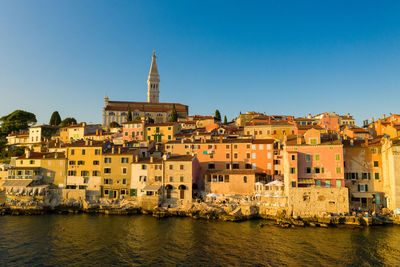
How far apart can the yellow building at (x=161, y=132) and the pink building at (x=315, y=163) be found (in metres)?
36.9

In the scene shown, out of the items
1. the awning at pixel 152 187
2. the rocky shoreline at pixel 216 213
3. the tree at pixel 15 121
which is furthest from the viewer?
the tree at pixel 15 121

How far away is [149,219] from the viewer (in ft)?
145

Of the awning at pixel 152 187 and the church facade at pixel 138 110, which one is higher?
the church facade at pixel 138 110

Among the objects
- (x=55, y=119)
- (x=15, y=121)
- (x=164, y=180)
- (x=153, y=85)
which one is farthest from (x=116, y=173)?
(x=153, y=85)

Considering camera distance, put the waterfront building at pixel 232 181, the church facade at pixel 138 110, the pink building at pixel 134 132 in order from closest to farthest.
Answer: the waterfront building at pixel 232 181, the pink building at pixel 134 132, the church facade at pixel 138 110

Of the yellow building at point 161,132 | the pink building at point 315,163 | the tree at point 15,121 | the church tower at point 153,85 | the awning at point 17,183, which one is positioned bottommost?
the awning at point 17,183

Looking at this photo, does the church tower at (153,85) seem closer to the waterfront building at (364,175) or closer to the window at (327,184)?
the waterfront building at (364,175)

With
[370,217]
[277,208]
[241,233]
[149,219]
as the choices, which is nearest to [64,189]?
[149,219]

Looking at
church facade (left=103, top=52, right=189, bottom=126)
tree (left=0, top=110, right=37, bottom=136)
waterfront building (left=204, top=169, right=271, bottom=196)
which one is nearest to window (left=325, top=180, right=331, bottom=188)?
waterfront building (left=204, top=169, right=271, bottom=196)

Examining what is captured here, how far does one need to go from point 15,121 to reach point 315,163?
100827 mm

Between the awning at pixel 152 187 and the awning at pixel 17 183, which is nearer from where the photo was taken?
the awning at pixel 152 187

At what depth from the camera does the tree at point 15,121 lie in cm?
9762

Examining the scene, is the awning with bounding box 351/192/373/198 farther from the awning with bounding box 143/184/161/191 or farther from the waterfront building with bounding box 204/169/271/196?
the awning with bounding box 143/184/161/191

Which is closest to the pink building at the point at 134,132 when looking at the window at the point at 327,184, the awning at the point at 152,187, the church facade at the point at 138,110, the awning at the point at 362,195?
the awning at the point at 152,187
